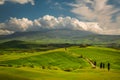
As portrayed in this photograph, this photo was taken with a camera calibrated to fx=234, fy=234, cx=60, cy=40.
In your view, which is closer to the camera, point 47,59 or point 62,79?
point 62,79

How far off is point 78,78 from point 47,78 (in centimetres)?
673

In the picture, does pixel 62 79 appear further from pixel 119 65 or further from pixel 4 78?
pixel 119 65

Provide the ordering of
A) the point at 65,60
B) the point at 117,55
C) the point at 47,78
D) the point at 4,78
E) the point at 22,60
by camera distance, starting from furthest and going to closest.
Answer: the point at 117,55, the point at 65,60, the point at 22,60, the point at 47,78, the point at 4,78

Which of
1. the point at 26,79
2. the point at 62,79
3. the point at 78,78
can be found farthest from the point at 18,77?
the point at 78,78

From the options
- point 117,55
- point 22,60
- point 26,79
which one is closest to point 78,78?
point 26,79

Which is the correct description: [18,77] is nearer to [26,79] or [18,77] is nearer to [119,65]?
[26,79]

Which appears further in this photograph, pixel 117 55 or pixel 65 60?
pixel 117 55

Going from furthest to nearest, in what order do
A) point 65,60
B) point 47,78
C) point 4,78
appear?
point 65,60, point 47,78, point 4,78

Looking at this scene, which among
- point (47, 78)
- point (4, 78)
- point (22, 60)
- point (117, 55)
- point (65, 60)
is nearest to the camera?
point (4, 78)

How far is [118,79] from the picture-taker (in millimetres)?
48000

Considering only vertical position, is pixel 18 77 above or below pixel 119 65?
above

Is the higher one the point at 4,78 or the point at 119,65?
the point at 4,78

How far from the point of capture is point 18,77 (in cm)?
4328

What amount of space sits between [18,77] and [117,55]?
12883 cm
